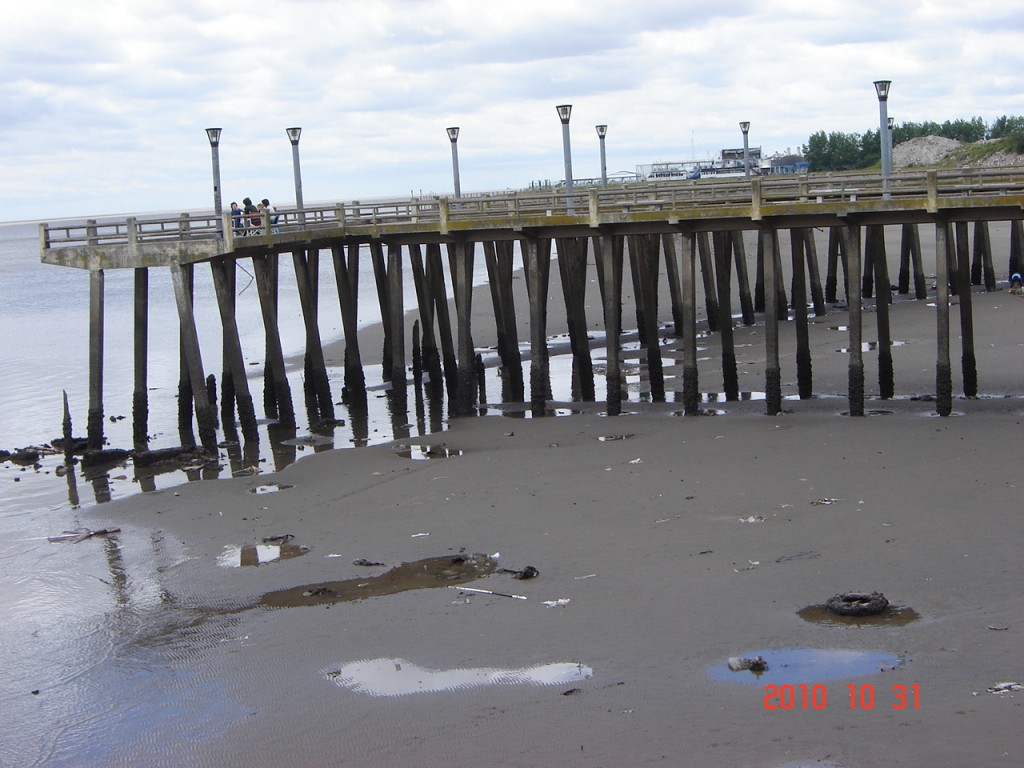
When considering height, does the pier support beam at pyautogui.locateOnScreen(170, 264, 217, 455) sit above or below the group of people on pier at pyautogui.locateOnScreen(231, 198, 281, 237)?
below

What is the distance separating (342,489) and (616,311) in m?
7.04

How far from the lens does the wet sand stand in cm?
810

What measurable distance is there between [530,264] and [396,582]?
11.0 metres

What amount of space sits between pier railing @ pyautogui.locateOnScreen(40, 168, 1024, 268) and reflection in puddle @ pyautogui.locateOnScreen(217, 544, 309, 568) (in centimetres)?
800

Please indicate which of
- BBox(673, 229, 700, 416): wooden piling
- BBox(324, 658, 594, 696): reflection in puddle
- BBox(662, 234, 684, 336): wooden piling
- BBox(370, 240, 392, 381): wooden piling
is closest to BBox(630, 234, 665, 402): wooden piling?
BBox(673, 229, 700, 416): wooden piling

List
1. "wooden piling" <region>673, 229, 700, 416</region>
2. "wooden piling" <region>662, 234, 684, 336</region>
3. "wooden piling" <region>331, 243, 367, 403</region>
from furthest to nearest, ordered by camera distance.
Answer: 1. "wooden piling" <region>662, 234, 684, 336</region>
2. "wooden piling" <region>331, 243, 367, 403</region>
3. "wooden piling" <region>673, 229, 700, 416</region>

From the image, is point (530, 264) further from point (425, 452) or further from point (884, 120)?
point (884, 120)

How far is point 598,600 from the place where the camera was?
10953mm

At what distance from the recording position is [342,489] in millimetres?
16562

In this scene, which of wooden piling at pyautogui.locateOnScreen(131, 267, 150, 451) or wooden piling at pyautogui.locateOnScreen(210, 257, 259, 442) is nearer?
wooden piling at pyautogui.locateOnScreen(131, 267, 150, 451)

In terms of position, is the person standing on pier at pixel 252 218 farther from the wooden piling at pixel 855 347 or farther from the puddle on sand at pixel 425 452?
the wooden piling at pixel 855 347

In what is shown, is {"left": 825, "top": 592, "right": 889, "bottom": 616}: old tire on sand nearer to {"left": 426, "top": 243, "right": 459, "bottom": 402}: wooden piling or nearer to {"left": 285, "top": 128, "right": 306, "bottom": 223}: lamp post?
{"left": 426, "top": 243, "right": 459, "bottom": 402}: wooden piling

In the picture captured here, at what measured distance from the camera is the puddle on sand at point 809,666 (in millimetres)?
8680

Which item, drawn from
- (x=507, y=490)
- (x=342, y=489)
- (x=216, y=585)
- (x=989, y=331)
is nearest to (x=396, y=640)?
(x=216, y=585)
